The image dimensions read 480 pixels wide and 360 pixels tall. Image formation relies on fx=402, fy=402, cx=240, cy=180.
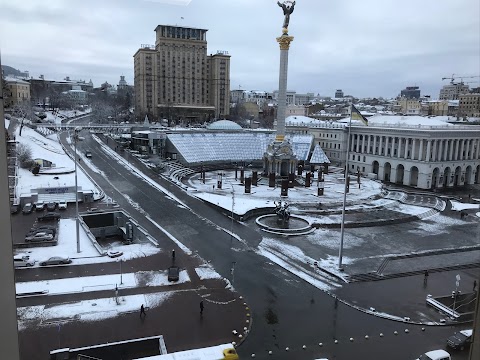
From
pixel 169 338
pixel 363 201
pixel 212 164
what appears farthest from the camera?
pixel 212 164

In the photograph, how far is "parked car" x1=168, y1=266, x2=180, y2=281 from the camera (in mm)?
20031

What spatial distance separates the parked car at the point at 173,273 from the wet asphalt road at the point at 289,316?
2627 mm

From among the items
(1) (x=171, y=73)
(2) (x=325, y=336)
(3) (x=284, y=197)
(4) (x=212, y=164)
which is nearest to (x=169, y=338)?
(2) (x=325, y=336)

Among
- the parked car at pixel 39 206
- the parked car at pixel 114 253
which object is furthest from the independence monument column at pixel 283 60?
the parked car at pixel 114 253

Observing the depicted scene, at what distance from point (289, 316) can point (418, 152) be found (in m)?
43.2

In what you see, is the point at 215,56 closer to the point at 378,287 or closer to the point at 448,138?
the point at 448,138

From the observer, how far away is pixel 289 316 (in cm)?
1720

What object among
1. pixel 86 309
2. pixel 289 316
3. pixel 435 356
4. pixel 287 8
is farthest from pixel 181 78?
pixel 435 356

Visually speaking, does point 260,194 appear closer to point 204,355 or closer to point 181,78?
point 204,355

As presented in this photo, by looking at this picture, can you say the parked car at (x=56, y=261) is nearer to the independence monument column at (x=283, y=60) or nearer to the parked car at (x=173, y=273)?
the parked car at (x=173, y=273)

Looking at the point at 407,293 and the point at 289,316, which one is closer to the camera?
the point at 289,316

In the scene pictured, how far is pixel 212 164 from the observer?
6044 centimetres

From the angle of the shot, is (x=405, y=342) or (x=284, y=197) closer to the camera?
(x=405, y=342)

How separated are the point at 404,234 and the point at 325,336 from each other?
17.9 meters
